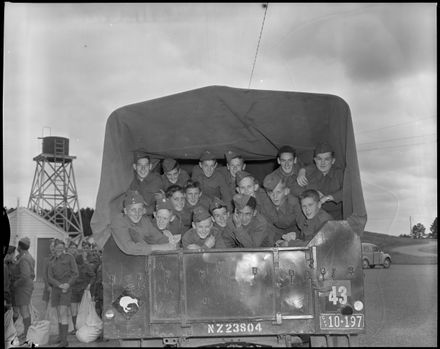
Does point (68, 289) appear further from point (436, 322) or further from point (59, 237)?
point (436, 322)

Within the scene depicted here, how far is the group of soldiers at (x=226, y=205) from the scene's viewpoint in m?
4.31

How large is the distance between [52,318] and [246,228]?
6.66 ft

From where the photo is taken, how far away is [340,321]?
3793mm

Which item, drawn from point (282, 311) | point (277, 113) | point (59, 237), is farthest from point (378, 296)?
point (59, 237)

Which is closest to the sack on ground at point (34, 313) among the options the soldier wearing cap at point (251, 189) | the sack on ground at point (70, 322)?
the sack on ground at point (70, 322)

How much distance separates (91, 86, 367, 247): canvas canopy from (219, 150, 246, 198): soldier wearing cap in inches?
3.8

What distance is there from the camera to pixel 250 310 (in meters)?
3.79

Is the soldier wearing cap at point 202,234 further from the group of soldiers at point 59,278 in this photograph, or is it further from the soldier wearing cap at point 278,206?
the group of soldiers at point 59,278

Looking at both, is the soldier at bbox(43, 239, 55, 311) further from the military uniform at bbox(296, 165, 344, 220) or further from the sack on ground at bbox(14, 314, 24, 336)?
the military uniform at bbox(296, 165, 344, 220)

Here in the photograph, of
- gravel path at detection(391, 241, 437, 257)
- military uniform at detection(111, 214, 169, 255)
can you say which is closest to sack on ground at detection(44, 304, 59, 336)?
military uniform at detection(111, 214, 169, 255)

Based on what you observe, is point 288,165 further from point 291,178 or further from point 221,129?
point 221,129

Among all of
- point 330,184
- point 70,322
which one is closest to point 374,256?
point 330,184

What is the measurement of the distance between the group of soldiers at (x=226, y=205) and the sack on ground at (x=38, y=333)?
98cm

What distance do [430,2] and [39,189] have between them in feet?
12.2
